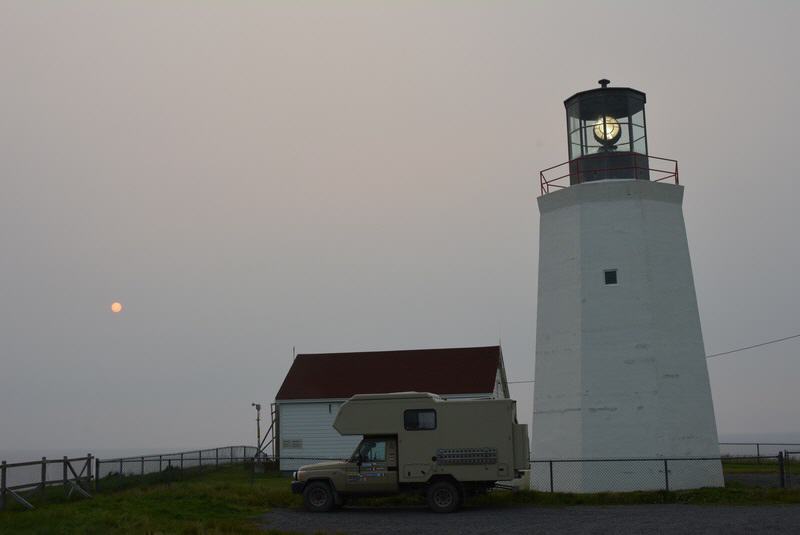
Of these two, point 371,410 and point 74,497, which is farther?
point 74,497

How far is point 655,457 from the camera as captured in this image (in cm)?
2302

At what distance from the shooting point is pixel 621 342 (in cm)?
2366

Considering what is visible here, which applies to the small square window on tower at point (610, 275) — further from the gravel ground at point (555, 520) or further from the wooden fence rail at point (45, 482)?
the wooden fence rail at point (45, 482)

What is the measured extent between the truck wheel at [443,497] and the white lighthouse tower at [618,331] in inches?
142

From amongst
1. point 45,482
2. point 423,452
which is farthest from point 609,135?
point 45,482

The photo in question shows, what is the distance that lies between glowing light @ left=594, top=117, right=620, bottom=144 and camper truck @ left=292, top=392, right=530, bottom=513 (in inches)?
338

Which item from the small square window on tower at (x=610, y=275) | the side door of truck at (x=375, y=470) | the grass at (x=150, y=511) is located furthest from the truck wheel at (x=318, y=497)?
the small square window on tower at (x=610, y=275)

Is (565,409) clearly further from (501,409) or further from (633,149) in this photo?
(633,149)

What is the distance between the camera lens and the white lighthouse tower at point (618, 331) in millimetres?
23219

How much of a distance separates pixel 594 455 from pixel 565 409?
1418 mm

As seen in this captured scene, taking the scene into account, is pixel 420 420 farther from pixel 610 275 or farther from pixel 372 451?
pixel 610 275

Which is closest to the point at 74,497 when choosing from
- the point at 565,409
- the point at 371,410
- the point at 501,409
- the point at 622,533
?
the point at 371,410

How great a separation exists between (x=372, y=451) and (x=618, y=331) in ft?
23.8

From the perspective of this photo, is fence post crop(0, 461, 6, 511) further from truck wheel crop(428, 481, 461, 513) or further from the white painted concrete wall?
the white painted concrete wall
